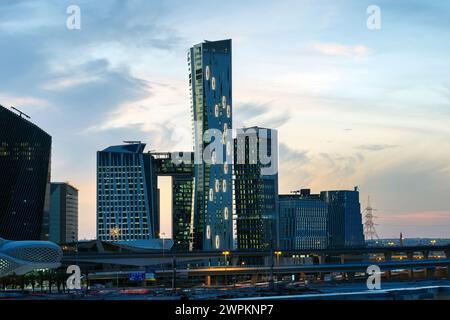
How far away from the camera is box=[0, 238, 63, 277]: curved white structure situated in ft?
465

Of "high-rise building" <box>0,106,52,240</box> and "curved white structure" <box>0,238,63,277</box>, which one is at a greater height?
"high-rise building" <box>0,106,52,240</box>

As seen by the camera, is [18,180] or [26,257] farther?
[18,180]

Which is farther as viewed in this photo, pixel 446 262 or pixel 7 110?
pixel 7 110

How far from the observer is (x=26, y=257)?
145000mm

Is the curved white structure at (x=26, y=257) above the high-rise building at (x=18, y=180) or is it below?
below

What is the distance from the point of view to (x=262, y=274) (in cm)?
15575

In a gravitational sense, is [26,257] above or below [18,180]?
below

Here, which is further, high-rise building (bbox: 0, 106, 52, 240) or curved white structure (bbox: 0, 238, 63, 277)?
high-rise building (bbox: 0, 106, 52, 240)

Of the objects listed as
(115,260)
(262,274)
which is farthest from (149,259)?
(262,274)

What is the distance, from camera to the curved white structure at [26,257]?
142 meters

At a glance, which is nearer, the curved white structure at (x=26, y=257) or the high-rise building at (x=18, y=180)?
the curved white structure at (x=26, y=257)
